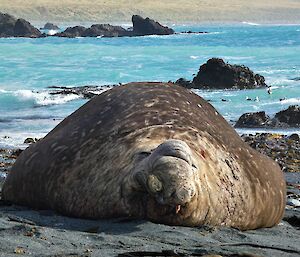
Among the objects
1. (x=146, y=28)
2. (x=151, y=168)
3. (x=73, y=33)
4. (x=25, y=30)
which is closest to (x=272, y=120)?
(x=151, y=168)

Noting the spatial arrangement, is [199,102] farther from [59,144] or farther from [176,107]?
[59,144]

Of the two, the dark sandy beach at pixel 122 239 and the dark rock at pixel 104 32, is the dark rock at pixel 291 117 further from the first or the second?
the dark rock at pixel 104 32

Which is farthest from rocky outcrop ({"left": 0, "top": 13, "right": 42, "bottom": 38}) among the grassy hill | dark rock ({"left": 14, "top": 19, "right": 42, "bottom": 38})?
the grassy hill

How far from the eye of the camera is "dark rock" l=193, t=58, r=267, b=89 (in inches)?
920

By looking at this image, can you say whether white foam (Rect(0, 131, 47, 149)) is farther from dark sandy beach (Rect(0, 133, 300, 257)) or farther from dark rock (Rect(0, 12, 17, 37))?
dark rock (Rect(0, 12, 17, 37))

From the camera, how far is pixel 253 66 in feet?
110

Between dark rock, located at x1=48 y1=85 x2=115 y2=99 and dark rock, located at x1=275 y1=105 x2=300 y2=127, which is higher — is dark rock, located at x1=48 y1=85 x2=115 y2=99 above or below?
below

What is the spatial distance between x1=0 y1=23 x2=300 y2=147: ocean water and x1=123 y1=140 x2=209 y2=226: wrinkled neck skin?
783 cm

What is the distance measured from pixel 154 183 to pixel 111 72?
2684cm

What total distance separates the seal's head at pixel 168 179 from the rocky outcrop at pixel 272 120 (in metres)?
10.6

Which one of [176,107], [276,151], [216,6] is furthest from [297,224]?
[216,6]

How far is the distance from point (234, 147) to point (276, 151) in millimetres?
6019

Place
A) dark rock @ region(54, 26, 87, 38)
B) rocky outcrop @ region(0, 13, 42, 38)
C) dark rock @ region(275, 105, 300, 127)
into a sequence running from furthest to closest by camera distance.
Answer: rocky outcrop @ region(0, 13, 42, 38) → dark rock @ region(54, 26, 87, 38) → dark rock @ region(275, 105, 300, 127)

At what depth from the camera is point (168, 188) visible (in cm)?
373
